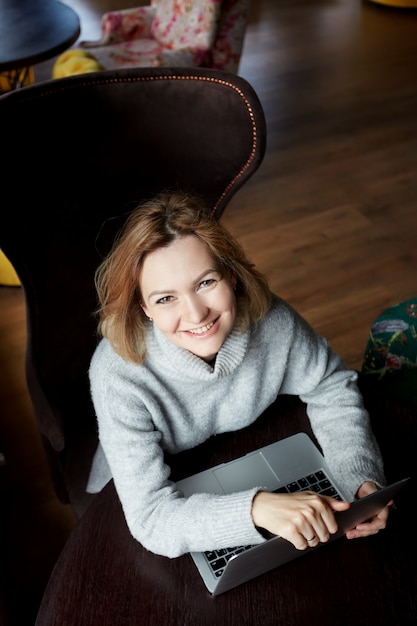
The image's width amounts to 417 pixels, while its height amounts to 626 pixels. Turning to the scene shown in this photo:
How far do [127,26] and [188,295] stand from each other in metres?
2.96

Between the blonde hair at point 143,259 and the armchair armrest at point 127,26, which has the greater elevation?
the blonde hair at point 143,259

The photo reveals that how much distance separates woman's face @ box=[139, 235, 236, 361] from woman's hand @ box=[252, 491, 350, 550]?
0.94 feet

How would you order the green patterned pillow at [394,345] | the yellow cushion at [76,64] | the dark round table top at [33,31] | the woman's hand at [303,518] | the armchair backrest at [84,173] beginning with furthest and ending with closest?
1. the yellow cushion at [76,64]
2. the dark round table top at [33,31]
3. the green patterned pillow at [394,345]
4. the armchair backrest at [84,173]
5. the woman's hand at [303,518]

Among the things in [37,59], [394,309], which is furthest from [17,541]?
[37,59]

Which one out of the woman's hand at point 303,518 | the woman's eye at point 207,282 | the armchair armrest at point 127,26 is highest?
the woman's eye at point 207,282

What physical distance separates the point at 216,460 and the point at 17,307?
5.42 ft

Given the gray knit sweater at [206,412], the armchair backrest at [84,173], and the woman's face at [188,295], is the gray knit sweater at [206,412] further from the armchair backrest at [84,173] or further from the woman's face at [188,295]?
the armchair backrest at [84,173]

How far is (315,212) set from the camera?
313 centimetres

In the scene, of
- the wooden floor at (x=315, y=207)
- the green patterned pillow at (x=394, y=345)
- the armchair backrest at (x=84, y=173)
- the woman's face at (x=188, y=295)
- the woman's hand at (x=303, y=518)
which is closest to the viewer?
the woman's hand at (x=303, y=518)

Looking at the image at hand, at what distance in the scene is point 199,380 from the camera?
3.88 ft

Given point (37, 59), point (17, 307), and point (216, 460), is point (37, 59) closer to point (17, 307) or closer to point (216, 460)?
point (17, 307)

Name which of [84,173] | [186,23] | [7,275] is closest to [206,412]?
[84,173]

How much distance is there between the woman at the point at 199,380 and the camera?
3.38 feet

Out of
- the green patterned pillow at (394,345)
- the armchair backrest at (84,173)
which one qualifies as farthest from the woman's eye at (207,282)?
the green patterned pillow at (394,345)
